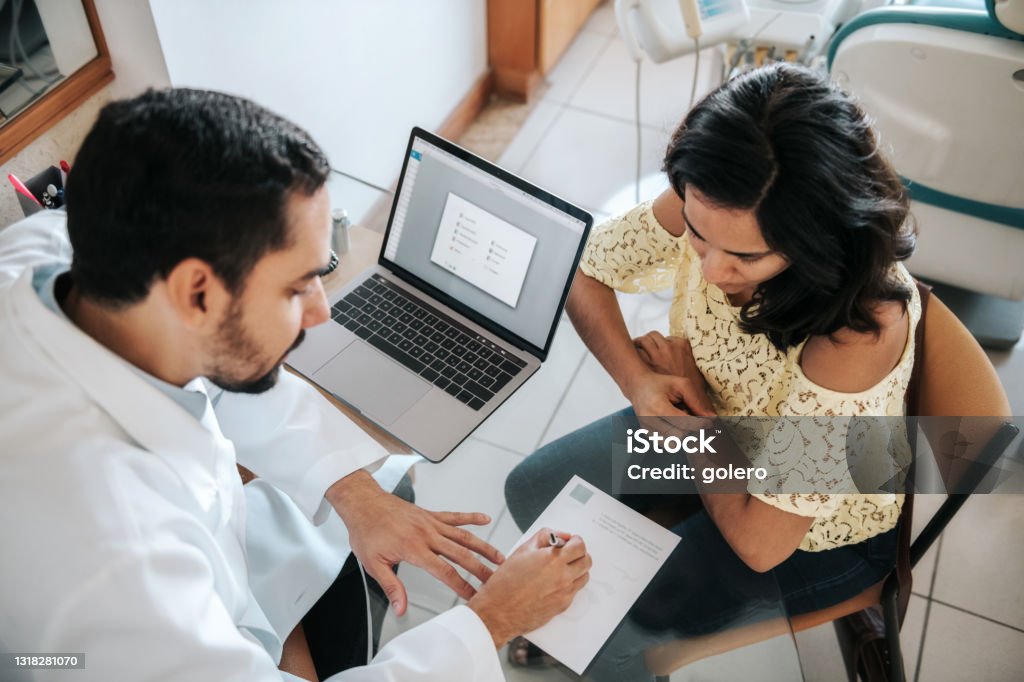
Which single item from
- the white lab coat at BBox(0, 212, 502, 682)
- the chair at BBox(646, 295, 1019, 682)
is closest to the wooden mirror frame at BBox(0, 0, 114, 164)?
the white lab coat at BBox(0, 212, 502, 682)

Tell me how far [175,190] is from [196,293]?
112 millimetres

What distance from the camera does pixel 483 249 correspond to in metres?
1.41

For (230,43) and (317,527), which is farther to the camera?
(230,43)

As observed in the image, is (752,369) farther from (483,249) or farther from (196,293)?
(196,293)

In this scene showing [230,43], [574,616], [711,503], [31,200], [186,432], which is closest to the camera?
[186,432]

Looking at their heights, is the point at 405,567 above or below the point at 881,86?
below

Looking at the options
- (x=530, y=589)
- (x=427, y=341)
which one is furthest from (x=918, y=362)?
(x=427, y=341)

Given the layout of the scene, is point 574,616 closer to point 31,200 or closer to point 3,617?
point 3,617

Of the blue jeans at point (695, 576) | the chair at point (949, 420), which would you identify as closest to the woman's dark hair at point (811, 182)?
the chair at point (949, 420)

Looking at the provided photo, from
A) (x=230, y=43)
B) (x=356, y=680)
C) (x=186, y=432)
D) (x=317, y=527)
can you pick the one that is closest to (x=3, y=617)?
(x=186, y=432)

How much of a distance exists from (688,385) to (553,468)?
0.26 meters

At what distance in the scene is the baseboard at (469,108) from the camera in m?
2.96

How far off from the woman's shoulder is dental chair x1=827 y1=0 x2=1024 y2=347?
0.68 m

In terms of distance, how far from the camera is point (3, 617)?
852 mm
